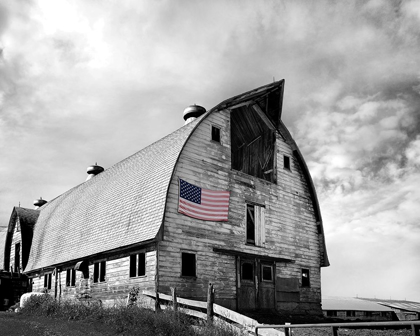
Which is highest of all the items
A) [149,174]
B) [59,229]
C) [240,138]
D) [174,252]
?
[240,138]

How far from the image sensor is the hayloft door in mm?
19906

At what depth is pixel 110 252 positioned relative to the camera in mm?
20125

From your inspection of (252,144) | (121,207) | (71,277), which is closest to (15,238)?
(71,277)

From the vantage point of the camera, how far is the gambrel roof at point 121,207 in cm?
1889

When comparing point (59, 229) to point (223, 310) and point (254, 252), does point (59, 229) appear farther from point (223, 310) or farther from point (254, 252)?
point (223, 310)

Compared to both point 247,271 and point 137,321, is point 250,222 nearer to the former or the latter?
point 247,271

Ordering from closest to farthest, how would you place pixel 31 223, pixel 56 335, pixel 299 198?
pixel 56 335 → pixel 299 198 → pixel 31 223

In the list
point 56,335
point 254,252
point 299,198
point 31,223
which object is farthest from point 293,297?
point 31,223

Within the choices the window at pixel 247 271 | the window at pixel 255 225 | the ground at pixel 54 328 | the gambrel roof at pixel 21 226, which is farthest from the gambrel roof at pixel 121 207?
the window at pixel 247 271

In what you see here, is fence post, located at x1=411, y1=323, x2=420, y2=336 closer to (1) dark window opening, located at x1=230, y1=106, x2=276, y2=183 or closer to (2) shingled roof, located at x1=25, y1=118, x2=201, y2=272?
(2) shingled roof, located at x1=25, y1=118, x2=201, y2=272

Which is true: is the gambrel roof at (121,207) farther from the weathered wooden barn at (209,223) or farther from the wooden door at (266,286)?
the wooden door at (266,286)

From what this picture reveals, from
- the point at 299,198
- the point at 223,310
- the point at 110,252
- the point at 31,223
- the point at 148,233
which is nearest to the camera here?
the point at 223,310

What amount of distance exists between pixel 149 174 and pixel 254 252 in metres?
5.97

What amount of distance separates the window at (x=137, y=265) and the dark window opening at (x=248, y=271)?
4.77 metres
